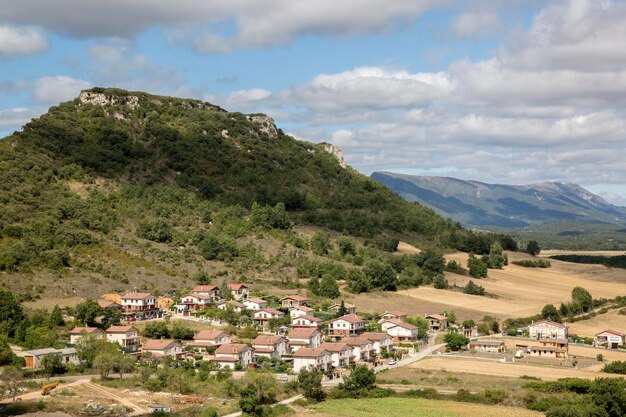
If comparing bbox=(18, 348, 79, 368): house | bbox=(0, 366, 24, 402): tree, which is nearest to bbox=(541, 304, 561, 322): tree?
bbox=(18, 348, 79, 368): house

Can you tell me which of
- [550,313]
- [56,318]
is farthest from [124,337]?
[550,313]

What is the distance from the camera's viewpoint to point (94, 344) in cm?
7038

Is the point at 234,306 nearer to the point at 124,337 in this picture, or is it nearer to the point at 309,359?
the point at 124,337

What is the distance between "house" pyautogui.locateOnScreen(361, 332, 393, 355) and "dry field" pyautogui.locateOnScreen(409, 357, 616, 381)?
5.31 m

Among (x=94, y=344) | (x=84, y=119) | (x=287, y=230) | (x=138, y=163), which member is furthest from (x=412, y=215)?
(x=94, y=344)

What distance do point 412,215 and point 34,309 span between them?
348 feet

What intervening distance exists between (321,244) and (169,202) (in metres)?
27.0

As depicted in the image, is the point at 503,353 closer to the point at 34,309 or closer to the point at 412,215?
the point at 34,309

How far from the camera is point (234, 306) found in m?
91.8

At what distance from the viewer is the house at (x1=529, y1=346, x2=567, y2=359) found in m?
78.2

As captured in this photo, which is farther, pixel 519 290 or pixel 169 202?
pixel 169 202

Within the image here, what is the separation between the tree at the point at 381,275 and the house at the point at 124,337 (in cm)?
4368

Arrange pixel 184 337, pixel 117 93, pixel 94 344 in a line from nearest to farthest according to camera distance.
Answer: pixel 94 344
pixel 184 337
pixel 117 93

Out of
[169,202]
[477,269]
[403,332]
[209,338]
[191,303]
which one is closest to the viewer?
[209,338]
